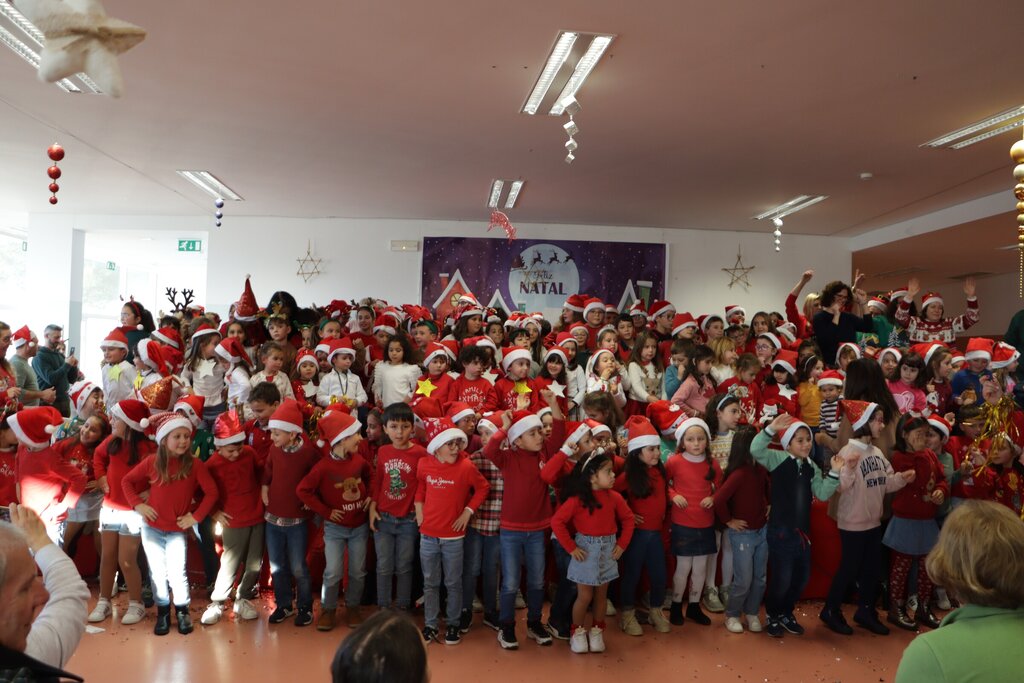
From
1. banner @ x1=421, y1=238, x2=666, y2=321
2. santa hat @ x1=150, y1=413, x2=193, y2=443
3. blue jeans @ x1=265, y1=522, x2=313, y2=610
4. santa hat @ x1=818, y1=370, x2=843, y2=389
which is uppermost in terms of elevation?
banner @ x1=421, y1=238, x2=666, y2=321

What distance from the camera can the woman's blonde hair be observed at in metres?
1.52

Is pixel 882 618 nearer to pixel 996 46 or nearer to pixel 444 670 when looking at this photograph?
pixel 444 670

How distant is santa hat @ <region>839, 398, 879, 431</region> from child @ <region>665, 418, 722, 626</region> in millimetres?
950

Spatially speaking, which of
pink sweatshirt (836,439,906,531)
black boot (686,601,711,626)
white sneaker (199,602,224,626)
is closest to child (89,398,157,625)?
white sneaker (199,602,224,626)

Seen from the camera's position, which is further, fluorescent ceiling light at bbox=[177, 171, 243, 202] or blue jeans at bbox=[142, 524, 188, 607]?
fluorescent ceiling light at bbox=[177, 171, 243, 202]

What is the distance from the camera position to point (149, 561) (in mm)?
4059

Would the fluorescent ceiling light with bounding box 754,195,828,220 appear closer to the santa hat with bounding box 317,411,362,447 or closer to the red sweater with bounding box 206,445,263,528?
the santa hat with bounding box 317,411,362,447

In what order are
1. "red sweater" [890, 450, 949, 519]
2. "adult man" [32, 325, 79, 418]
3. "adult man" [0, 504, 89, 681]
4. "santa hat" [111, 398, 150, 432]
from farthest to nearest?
"adult man" [32, 325, 79, 418]
"red sweater" [890, 450, 949, 519]
"santa hat" [111, 398, 150, 432]
"adult man" [0, 504, 89, 681]

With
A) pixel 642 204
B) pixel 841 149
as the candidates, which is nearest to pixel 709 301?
pixel 642 204

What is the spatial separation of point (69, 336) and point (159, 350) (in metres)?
6.48

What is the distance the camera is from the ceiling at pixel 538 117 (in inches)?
161

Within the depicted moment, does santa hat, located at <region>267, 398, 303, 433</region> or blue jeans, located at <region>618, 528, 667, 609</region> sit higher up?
santa hat, located at <region>267, 398, 303, 433</region>

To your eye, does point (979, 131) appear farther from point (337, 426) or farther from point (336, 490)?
point (336, 490)

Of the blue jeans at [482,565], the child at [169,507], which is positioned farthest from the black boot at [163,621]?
the blue jeans at [482,565]
